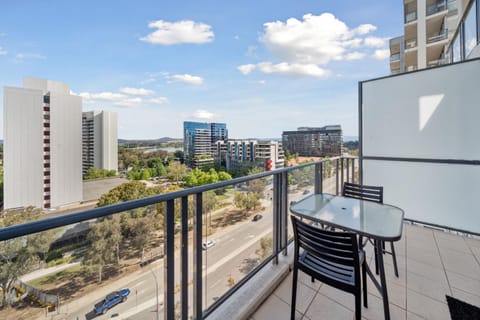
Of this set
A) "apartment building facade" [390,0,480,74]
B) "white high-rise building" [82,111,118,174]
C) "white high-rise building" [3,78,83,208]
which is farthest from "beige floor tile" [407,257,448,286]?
"white high-rise building" [82,111,118,174]

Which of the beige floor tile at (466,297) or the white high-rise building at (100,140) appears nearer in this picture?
the beige floor tile at (466,297)

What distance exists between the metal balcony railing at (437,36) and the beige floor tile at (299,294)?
12.9 metres

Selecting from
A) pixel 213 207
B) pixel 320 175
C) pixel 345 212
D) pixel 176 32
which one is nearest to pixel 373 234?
pixel 345 212

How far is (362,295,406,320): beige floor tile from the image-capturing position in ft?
5.22

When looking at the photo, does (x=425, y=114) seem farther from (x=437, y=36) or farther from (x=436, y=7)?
(x=437, y=36)

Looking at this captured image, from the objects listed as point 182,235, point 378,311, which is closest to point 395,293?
point 378,311

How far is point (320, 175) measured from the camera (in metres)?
3.09

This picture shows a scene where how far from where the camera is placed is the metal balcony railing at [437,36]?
945 cm

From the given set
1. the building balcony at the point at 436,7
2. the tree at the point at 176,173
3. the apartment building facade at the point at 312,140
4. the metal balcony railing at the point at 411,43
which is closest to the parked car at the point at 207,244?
the building balcony at the point at 436,7

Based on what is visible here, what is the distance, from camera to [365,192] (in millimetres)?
2451

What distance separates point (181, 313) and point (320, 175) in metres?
2.46

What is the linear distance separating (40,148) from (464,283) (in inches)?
1223

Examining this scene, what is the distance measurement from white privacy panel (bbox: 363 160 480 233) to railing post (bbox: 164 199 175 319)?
3.60 meters

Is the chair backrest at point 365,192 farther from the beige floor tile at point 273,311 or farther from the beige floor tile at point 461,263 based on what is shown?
the beige floor tile at point 273,311
